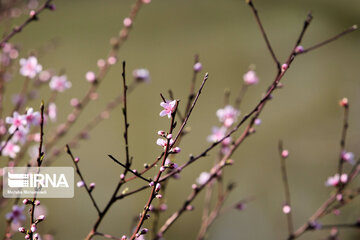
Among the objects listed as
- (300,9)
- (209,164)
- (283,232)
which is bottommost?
(283,232)

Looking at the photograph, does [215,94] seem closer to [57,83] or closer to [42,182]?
[57,83]

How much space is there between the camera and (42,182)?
3.91 feet

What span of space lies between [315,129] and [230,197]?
80 cm

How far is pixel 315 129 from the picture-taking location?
2.50 meters

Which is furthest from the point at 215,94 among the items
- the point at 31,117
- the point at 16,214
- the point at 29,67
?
the point at 16,214

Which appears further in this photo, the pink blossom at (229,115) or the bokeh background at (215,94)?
the bokeh background at (215,94)

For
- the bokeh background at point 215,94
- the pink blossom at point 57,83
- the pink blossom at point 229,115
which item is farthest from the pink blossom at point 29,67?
the bokeh background at point 215,94

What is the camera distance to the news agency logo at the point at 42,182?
3.24 feet

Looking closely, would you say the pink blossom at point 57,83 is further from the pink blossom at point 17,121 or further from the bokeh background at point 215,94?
the bokeh background at point 215,94

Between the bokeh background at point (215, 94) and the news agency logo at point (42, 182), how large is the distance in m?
1.16

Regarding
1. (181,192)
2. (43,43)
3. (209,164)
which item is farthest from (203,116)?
(43,43)

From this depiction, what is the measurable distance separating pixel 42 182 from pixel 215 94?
1.65 metres

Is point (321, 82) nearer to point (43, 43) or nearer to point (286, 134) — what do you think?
point (286, 134)

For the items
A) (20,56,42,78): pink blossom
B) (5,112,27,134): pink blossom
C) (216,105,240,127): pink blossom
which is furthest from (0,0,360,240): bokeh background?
(5,112,27,134): pink blossom
